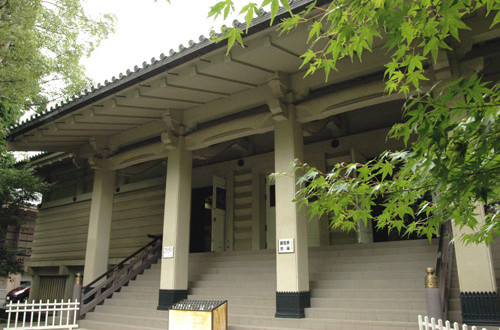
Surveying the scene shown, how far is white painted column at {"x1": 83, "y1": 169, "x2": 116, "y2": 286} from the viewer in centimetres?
1143

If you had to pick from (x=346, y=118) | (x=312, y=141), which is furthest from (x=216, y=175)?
(x=346, y=118)

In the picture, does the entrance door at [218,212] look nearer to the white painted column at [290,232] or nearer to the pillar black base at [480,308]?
the white painted column at [290,232]

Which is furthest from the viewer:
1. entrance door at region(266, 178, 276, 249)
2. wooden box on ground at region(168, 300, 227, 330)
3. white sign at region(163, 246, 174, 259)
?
entrance door at region(266, 178, 276, 249)

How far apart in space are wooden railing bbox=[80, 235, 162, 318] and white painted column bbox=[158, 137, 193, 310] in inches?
83.7

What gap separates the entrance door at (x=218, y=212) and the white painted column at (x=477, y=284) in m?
7.37

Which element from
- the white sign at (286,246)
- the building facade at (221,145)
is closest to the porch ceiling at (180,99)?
the building facade at (221,145)

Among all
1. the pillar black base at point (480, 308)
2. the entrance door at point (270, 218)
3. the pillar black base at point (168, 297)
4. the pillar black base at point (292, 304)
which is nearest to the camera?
the pillar black base at point (480, 308)

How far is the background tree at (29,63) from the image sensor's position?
8.62m

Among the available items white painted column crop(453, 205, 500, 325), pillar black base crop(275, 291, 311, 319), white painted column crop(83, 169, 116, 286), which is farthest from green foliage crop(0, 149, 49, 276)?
white painted column crop(453, 205, 500, 325)

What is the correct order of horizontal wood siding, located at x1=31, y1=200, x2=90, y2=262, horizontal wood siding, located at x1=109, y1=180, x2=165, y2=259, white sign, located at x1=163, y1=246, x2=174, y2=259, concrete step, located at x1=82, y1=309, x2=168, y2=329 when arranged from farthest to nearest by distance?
horizontal wood siding, located at x1=31, y1=200, x2=90, y2=262, horizontal wood siding, located at x1=109, y1=180, x2=165, y2=259, white sign, located at x1=163, y1=246, x2=174, y2=259, concrete step, located at x1=82, y1=309, x2=168, y2=329

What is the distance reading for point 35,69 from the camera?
9.16 meters

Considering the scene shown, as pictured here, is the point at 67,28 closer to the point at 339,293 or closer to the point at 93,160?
the point at 93,160

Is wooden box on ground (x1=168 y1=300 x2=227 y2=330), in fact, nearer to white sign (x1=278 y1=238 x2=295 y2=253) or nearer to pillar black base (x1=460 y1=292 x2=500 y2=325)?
white sign (x1=278 y1=238 x2=295 y2=253)

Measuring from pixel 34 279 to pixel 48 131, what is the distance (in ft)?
28.4
